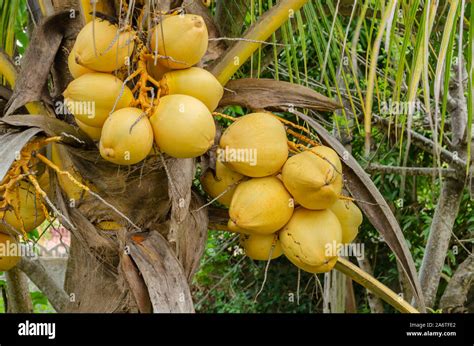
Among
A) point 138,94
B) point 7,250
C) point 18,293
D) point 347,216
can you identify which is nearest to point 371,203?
point 347,216

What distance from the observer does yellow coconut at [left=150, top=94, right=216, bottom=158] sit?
1067mm

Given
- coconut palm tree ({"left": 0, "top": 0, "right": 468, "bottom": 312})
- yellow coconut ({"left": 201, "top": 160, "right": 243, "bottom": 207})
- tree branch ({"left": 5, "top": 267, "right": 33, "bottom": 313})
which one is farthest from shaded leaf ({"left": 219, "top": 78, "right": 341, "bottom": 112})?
tree branch ({"left": 5, "top": 267, "right": 33, "bottom": 313})

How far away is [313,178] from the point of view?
1169mm

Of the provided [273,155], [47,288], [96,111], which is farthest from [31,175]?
[47,288]

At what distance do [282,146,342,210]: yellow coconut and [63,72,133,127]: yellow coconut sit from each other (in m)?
0.31

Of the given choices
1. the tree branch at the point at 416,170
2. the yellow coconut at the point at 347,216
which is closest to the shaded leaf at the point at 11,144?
the yellow coconut at the point at 347,216

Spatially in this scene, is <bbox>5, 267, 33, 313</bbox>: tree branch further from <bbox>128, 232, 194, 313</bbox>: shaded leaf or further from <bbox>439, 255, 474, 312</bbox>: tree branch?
<bbox>439, 255, 474, 312</bbox>: tree branch

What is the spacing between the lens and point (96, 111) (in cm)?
111

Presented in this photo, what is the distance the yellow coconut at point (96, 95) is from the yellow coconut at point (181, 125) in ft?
0.22

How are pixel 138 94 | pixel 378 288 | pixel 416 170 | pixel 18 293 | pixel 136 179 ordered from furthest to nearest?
pixel 416 170 < pixel 18 293 < pixel 378 288 < pixel 136 179 < pixel 138 94

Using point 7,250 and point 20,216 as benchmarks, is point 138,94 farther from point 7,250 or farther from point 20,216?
point 7,250

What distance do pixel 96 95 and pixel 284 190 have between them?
0.37m

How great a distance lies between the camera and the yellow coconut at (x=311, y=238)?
3.96ft

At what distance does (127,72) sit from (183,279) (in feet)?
1.19
